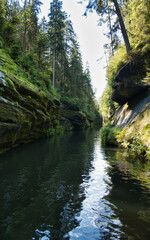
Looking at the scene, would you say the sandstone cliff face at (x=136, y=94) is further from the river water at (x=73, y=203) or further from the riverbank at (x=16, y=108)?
the riverbank at (x=16, y=108)

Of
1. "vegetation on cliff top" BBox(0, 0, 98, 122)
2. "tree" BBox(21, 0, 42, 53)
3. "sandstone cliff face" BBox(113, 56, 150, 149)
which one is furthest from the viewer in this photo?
"tree" BBox(21, 0, 42, 53)

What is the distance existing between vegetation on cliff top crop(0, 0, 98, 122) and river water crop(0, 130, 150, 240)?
320 inches

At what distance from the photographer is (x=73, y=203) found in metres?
4.04

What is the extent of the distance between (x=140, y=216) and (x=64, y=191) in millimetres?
2277

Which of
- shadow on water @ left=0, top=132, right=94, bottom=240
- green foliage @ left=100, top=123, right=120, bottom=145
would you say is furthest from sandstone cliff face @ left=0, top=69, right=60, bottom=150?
green foliage @ left=100, top=123, right=120, bottom=145

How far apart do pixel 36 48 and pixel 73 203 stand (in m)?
24.2

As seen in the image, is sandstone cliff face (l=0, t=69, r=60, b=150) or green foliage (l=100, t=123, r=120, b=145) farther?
green foliage (l=100, t=123, r=120, b=145)

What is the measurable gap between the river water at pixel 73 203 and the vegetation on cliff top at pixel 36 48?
812 centimetres

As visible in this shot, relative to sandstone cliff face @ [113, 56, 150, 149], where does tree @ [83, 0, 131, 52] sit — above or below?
above

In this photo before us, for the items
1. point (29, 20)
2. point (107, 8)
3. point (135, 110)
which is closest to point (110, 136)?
point (135, 110)

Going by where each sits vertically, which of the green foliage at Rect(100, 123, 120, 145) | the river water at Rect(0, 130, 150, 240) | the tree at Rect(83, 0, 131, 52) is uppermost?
the tree at Rect(83, 0, 131, 52)

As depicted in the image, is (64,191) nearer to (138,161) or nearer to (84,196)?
(84,196)

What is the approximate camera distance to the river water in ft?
9.50

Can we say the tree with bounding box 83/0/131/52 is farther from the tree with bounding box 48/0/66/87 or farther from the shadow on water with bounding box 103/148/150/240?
the tree with bounding box 48/0/66/87
